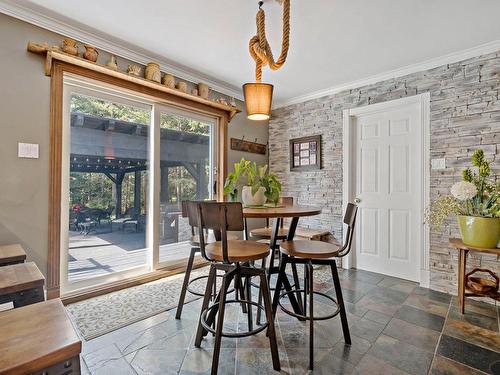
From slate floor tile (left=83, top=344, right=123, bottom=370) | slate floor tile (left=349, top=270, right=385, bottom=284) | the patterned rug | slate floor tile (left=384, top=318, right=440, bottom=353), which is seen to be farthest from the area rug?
slate floor tile (left=349, top=270, right=385, bottom=284)

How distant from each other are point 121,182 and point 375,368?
9.12 feet

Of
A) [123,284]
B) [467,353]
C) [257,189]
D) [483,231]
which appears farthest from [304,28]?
[123,284]

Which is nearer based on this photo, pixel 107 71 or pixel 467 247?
pixel 467 247

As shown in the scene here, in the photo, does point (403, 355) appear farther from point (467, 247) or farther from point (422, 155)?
point (422, 155)

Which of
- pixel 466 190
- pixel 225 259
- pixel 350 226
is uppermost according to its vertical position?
pixel 466 190

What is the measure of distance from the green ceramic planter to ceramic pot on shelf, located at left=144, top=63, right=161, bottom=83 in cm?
337

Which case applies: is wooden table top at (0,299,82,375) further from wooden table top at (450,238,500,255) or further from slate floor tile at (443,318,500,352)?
wooden table top at (450,238,500,255)

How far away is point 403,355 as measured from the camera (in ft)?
5.63

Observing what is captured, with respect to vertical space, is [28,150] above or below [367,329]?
above

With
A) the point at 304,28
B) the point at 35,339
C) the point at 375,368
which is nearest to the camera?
the point at 35,339

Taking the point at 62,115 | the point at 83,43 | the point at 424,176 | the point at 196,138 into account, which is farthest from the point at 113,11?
the point at 424,176

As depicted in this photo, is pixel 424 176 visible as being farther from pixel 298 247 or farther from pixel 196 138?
pixel 196 138

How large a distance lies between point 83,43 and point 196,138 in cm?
155

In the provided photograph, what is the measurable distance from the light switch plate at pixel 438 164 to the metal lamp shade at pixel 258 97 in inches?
83.3
